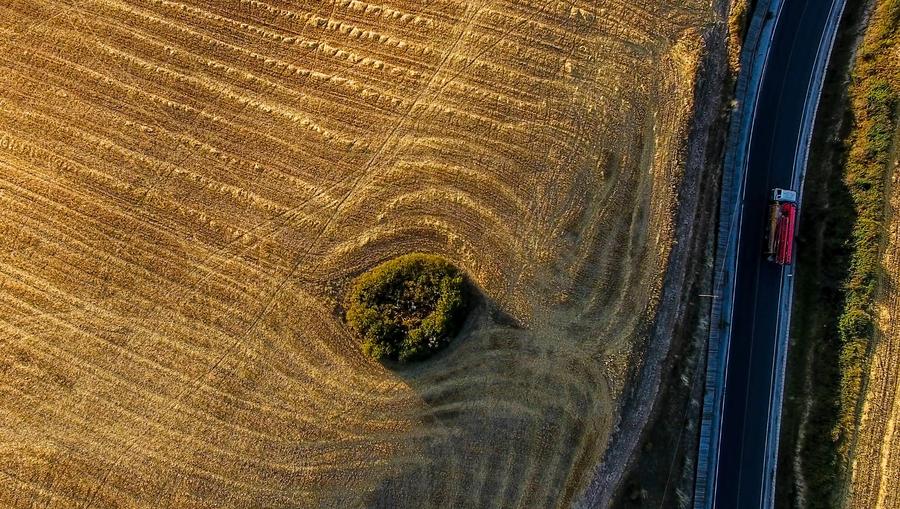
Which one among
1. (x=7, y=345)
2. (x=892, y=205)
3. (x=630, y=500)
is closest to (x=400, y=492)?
(x=630, y=500)

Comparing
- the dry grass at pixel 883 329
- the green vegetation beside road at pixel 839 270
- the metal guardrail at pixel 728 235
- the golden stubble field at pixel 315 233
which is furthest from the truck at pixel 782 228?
the golden stubble field at pixel 315 233

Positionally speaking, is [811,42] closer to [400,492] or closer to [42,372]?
[400,492]

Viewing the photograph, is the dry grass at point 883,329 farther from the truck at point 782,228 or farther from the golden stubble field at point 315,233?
the golden stubble field at point 315,233

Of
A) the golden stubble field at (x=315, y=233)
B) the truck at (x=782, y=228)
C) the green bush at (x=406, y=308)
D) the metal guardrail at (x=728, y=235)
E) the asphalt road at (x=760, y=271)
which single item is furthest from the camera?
the asphalt road at (x=760, y=271)

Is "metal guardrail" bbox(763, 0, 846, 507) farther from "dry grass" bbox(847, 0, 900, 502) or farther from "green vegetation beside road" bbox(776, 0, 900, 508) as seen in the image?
"dry grass" bbox(847, 0, 900, 502)

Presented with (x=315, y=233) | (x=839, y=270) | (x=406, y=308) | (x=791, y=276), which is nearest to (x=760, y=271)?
(x=791, y=276)

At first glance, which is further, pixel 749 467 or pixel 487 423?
pixel 749 467

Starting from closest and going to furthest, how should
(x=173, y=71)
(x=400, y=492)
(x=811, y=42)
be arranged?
1. (x=400, y=492)
2. (x=173, y=71)
3. (x=811, y=42)
